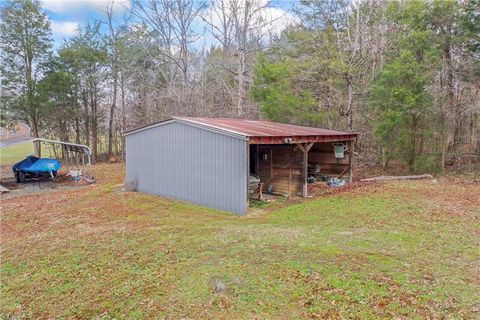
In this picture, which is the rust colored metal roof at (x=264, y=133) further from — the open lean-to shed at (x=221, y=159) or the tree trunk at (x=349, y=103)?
the tree trunk at (x=349, y=103)

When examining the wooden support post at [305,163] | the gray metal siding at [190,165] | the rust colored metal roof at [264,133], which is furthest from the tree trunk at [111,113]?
the wooden support post at [305,163]

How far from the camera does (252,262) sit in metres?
5.01

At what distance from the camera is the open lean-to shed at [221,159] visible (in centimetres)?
841

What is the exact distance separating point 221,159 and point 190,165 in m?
1.30

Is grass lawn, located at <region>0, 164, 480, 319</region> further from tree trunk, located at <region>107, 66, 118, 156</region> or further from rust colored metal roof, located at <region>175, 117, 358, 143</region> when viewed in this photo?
tree trunk, located at <region>107, 66, 118, 156</region>

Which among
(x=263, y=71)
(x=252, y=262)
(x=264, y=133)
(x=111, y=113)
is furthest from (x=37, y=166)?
(x=252, y=262)

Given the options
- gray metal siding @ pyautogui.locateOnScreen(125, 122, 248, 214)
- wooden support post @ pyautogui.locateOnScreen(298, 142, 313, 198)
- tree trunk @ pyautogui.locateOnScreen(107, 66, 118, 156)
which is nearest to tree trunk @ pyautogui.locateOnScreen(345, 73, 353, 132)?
wooden support post @ pyautogui.locateOnScreen(298, 142, 313, 198)

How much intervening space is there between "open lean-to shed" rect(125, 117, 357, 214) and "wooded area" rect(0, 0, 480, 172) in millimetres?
3027

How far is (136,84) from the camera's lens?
2094 cm

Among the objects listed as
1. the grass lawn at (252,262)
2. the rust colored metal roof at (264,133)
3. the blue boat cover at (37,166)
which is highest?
the rust colored metal roof at (264,133)

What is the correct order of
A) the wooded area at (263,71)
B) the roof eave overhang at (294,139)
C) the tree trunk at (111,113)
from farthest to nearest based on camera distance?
1. the tree trunk at (111,113)
2. the wooded area at (263,71)
3. the roof eave overhang at (294,139)

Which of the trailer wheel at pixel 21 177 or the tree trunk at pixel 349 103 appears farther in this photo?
the tree trunk at pixel 349 103

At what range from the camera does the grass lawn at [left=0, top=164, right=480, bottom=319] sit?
3.93 metres

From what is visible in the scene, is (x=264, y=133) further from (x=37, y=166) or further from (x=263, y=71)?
(x=37, y=166)
